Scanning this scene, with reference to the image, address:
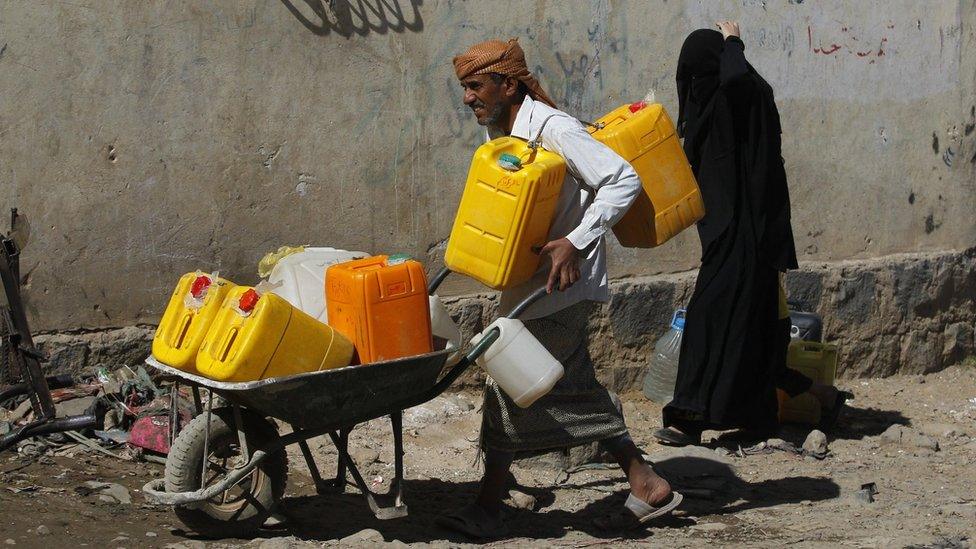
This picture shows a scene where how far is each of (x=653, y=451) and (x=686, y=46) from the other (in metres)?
1.88

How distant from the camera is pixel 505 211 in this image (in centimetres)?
404

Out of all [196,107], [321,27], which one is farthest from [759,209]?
[196,107]

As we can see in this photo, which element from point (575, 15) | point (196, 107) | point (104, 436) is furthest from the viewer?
point (575, 15)

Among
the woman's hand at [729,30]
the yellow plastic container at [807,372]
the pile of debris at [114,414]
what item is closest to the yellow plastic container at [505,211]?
Answer: the pile of debris at [114,414]

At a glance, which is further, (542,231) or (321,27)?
(321,27)

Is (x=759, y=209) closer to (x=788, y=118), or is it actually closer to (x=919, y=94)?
(x=788, y=118)

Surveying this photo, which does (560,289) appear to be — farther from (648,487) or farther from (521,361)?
(648,487)

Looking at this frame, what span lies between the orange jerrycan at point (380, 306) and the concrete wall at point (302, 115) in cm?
170

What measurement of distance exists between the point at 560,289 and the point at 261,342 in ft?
3.33

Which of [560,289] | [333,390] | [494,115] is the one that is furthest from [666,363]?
[333,390]

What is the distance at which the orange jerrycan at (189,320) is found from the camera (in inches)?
154

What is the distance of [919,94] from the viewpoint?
7.45m

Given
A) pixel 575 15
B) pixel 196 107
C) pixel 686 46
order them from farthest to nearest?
1. pixel 575 15
2. pixel 686 46
3. pixel 196 107

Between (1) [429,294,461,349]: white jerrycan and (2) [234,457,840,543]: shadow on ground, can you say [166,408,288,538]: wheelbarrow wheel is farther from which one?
(1) [429,294,461,349]: white jerrycan
